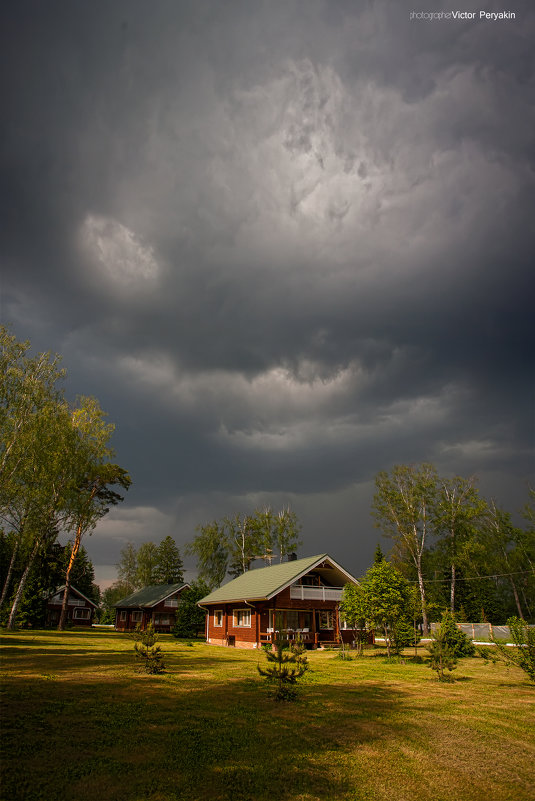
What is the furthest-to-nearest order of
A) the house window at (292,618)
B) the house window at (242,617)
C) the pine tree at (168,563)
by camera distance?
the pine tree at (168,563) < the house window at (242,617) < the house window at (292,618)

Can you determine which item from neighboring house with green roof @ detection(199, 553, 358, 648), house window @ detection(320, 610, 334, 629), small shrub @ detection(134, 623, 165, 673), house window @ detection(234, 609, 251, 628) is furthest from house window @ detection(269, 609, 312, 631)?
small shrub @ detection(134, 623, 165, 673)

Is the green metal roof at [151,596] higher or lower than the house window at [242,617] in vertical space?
higher

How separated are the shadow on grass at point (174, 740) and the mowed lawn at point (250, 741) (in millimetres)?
28

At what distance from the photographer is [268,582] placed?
34625mm

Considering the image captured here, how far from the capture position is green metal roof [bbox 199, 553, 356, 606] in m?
32.2

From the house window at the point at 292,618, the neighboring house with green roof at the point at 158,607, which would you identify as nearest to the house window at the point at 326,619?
the house window at the point at 292,618

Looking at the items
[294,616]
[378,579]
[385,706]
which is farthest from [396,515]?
[385,706]

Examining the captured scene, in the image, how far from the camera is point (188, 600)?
157ft

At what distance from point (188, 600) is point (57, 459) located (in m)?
22.8

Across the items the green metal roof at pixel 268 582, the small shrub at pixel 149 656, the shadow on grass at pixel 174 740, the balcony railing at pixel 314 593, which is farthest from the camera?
the balcony railing at pixel 314 593

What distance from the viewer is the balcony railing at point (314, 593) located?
33312 millimetres

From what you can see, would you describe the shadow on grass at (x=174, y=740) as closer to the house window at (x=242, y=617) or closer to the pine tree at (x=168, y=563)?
the house window at (x=242, y=617)

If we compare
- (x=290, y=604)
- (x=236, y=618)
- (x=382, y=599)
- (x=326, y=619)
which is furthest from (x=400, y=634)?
(x=236, y=618)

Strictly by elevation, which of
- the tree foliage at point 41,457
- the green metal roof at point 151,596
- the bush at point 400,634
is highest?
the tree foliage at point 41,457
